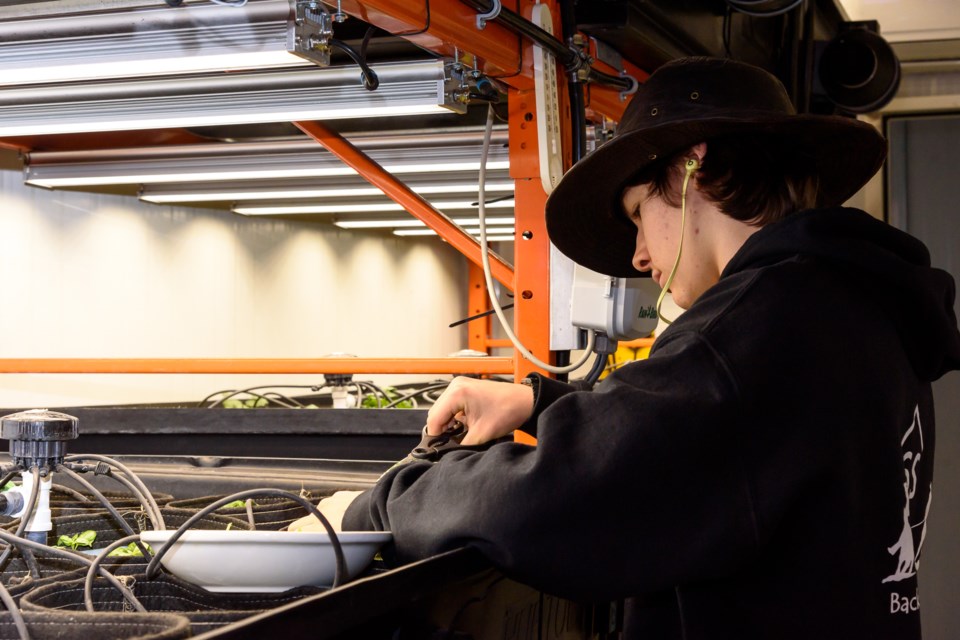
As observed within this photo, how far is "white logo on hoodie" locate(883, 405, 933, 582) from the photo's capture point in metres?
1.14

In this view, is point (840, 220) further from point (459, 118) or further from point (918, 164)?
point (918, 164)

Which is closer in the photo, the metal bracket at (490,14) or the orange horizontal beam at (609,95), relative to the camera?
the metal bracket at (490,14)

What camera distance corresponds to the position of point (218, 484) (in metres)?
1.91

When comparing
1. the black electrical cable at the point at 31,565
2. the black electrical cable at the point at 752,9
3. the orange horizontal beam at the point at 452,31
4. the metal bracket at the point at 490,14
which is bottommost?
the black electrical cable at the point at 31,565

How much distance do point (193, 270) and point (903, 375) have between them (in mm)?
4885

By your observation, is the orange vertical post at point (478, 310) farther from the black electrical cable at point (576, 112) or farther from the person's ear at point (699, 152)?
the person's ear at point (699, 152)

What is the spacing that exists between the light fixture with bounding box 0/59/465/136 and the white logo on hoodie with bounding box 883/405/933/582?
1.11m

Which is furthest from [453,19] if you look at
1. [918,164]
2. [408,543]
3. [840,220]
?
[918,164]

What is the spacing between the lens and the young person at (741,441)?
100 centimetres

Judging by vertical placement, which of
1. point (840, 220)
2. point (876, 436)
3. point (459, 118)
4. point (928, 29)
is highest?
point (928, 29)

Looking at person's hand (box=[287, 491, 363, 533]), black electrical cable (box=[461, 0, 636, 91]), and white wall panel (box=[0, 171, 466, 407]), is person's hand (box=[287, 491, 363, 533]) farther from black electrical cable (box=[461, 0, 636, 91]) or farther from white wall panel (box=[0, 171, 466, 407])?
white wall panel (box=[0, 171, 466, 407])

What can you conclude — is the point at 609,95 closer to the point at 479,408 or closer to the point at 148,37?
the point at 148,37

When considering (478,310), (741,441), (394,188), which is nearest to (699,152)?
(741,441)

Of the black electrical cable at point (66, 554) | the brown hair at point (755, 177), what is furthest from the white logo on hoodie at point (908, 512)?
the black electrical cable at point (66, 554)
